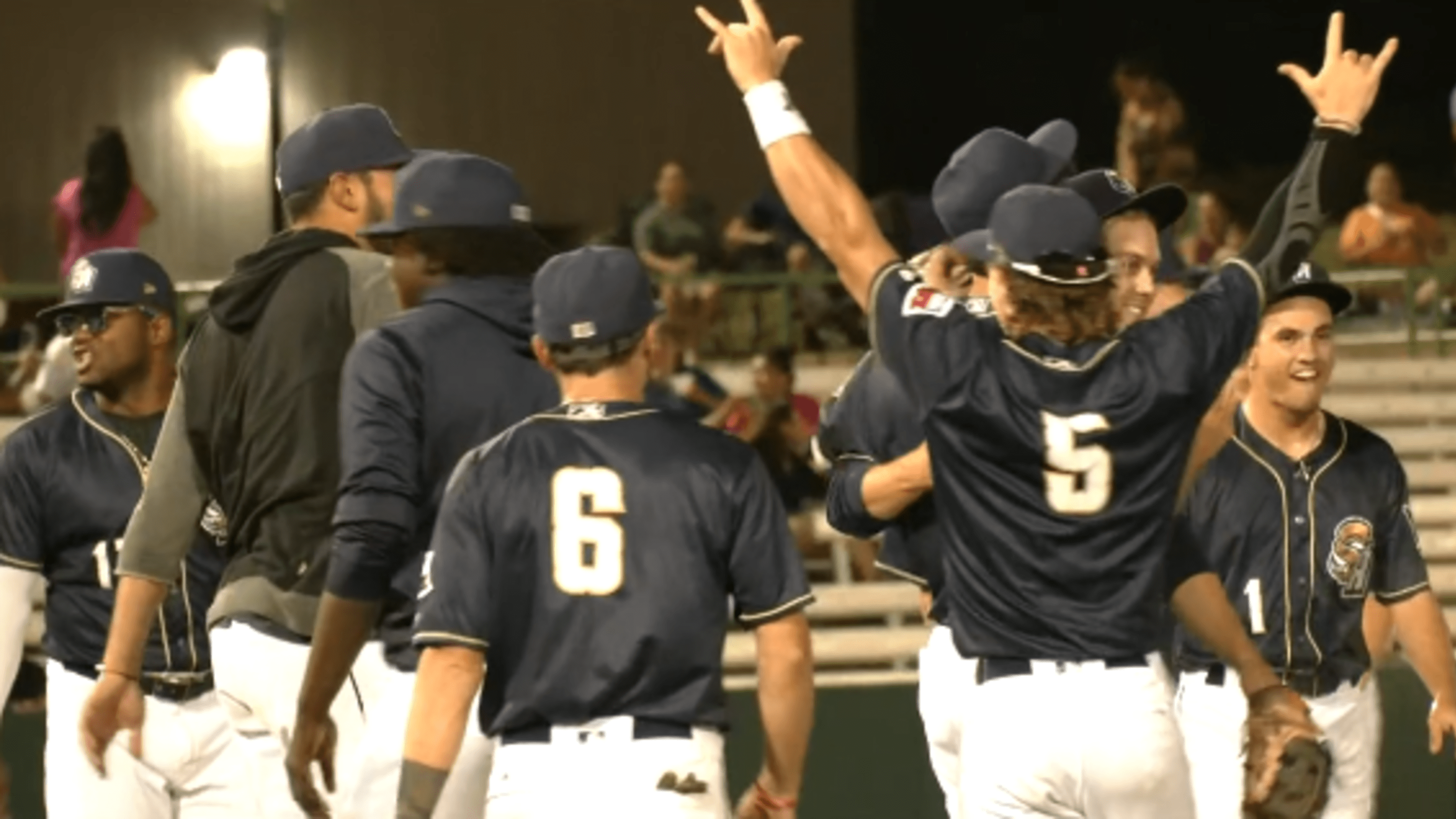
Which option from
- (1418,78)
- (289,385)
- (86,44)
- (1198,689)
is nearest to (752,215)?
(86,44)

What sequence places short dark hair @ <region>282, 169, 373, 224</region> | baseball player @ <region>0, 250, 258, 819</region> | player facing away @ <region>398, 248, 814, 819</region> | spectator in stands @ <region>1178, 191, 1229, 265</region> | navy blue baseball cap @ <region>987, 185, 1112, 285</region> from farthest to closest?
spectator in stands @ <region>1178, 191, 1229, 265</region> → baseball player @ <region>0, 250, 258, 819</region> → short dark hair @ <region>282, 169, 373, 224</region> → navy blue baseball cap @ <region>987, 185, 1112, 285</region> → player facing away @ <region>398, 248, 814, 819</region>

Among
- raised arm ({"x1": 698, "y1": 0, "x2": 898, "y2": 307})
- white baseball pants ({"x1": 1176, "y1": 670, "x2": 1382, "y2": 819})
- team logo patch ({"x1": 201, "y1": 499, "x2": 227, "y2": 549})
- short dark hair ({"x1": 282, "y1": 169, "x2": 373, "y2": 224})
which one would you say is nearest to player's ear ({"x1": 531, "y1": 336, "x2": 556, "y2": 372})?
raised arm ({"x1": 698, "y1": 0, "x2": 898, "y2": 307})

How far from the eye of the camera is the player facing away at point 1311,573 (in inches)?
333

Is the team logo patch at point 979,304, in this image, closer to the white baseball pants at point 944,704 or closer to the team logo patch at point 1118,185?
the team logo patch at point 1118,185

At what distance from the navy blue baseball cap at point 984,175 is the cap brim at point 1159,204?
0.85ft

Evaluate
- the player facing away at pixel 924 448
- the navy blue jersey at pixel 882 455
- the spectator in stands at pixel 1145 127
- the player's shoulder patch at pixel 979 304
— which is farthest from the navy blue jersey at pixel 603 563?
the spectator in stands at pixel 1145 127

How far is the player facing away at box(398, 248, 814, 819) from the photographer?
555 cm

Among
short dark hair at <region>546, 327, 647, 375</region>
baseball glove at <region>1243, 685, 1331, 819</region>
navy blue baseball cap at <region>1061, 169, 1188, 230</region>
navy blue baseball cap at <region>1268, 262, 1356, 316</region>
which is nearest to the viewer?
short dark hair at <region>546, 327, 647, 375</region>

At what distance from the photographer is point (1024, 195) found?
608 centimetres

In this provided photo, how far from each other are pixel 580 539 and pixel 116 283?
9.17ft

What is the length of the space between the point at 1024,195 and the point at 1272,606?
2745 millimetres

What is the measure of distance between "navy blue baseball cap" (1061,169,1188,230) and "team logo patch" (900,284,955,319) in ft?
3.16

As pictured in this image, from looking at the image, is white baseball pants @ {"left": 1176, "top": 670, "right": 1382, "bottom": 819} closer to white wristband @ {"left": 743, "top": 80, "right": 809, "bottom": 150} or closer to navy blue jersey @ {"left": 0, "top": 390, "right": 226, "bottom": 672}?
navy blue jersey @ {"left": 0, "top": 390, "right": 226, "bottom": 672}

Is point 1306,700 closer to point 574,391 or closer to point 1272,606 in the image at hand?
point 1272,606
